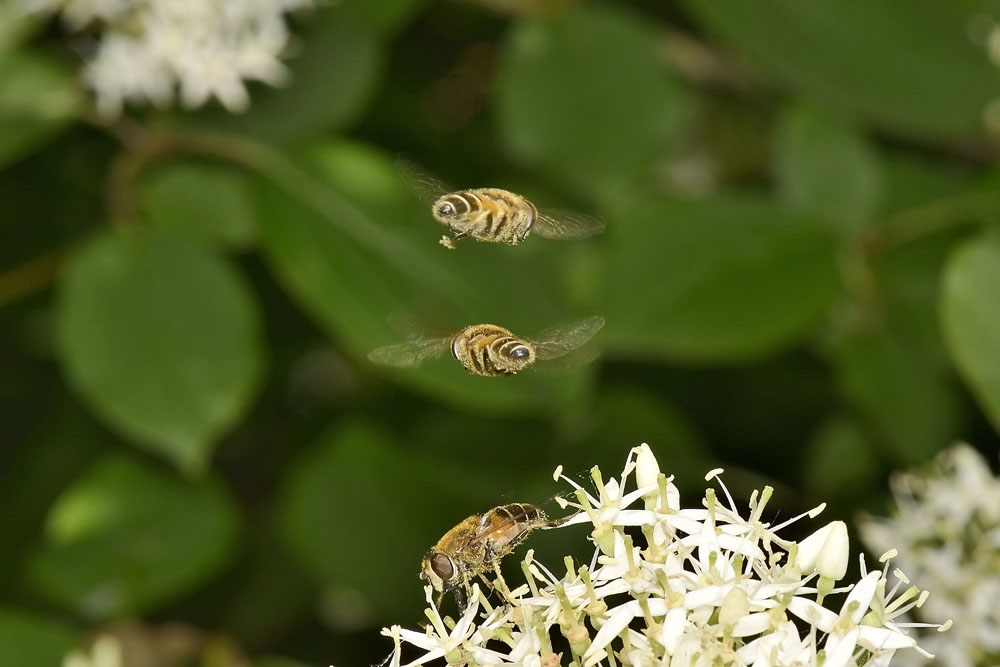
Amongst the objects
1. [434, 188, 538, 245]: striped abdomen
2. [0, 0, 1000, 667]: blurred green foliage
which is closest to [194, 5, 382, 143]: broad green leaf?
[0, 0, 1000, 667]: blurred green foliage

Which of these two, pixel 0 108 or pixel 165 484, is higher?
pixel 0 108

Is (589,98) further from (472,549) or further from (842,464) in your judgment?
(472,549)

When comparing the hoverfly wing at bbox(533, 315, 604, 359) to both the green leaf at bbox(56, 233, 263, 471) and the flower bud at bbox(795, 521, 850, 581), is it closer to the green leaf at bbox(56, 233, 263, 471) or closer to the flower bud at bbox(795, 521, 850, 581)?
the flower bud at bbox(795, 521, 850, 581)

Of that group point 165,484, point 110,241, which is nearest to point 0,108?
point 110,241

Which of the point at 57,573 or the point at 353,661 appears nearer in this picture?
the point at 57,573

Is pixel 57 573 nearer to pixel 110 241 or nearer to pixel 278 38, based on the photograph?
pixel 110 241

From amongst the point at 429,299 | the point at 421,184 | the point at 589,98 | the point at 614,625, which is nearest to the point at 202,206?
the point at 429,299

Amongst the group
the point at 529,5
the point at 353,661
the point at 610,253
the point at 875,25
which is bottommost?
the point at 353,661
